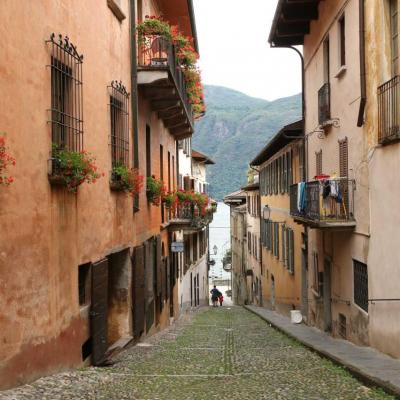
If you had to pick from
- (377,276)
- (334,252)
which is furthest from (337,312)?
(377,276)

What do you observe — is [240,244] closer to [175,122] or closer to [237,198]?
[237,198]

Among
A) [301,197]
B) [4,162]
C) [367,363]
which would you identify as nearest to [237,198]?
[301,197]

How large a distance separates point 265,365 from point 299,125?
495 inches

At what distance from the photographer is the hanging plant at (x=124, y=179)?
11945 millimetres

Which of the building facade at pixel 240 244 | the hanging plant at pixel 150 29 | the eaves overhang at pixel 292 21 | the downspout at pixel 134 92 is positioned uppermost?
the eaves overhang at pixel 292 21

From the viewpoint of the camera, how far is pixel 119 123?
1287 centimetres

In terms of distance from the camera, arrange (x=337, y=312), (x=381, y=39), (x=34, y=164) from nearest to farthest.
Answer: (x=34, y=164) < (x=381, y=39) < (x=337, y=312)

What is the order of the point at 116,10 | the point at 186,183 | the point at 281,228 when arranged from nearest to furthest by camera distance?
the point at 116,10 < the point at 281,228 < the point at 186,183

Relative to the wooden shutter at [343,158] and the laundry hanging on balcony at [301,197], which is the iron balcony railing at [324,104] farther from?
the laundry hanging on balcony at [301,197]

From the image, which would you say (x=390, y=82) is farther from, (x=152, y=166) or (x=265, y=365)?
(x=152, y=166)

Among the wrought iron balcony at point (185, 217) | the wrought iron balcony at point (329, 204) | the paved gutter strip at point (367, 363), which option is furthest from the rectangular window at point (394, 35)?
the wrought iron balcony at point (185, 217)

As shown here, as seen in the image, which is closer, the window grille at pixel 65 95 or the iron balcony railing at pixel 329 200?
the window grille at pixel 65 95

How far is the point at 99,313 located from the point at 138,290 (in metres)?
3.48

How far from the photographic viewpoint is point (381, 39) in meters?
11.2
